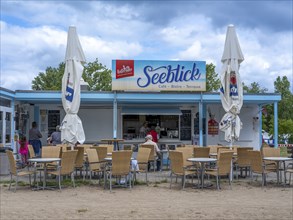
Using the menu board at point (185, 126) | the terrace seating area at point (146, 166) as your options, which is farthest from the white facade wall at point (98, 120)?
the terrace seating area at point (146, 166)

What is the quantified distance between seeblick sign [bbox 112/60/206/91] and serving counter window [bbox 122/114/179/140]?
6.46ft

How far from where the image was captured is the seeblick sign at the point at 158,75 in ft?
49.6

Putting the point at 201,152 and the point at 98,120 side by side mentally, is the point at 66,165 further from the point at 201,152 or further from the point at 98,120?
the point at 98,120

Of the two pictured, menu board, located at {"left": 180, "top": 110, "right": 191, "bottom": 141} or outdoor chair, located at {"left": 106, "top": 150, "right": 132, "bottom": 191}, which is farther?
menu board, located at {"left": 180, "top": 110, "right": 191, "bottom": 141}

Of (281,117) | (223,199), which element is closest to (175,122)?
(223,199)

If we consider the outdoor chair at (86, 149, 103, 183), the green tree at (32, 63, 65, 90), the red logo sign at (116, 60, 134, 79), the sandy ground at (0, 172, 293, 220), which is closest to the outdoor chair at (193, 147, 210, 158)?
the sandy ground at (0, 172, 293, 220)

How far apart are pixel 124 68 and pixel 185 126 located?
3.74m

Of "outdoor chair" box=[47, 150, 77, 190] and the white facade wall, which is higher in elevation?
the white facade wall

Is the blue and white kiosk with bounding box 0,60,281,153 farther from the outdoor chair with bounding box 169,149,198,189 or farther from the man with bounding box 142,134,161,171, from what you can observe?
the outdoor chair with bounding box 169,149,198,189

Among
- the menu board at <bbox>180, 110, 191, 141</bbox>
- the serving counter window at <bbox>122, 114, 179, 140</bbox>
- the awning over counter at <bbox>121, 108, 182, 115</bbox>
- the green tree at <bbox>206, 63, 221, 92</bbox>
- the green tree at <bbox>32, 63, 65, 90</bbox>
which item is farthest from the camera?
the green tree at <bbox>32, 63, 65, 90</bbox>

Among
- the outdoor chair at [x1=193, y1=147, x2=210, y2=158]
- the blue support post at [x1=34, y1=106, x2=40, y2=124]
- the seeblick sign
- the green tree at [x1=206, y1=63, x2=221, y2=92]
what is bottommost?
the outdoor chair at [x1=193, y1=147, x2=210, y2=158]

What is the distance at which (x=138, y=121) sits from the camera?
55.6 feet

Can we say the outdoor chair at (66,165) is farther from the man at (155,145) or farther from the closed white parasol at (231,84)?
the closed white parasol at (231,84)

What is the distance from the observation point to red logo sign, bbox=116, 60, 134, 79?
49.5ft
